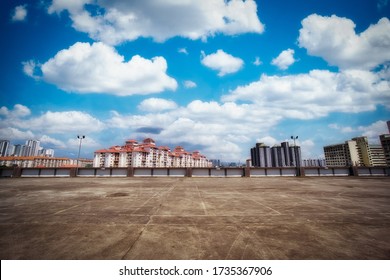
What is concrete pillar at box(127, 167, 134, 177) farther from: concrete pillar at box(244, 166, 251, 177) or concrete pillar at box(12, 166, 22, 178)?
concrete pillar at box(244, 166, 251, 177)

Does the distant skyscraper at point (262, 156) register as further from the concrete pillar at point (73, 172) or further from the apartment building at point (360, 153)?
the concrete pillar at point (73, 172)

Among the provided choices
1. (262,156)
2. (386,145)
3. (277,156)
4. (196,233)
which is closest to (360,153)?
(386,145)

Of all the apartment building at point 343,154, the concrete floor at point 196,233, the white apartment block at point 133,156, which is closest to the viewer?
the concrete floor at point 196,233

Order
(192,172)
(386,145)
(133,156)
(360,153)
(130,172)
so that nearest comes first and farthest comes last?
(130,172) < (192,172) < (133,156) < (386,145) < (360,153)

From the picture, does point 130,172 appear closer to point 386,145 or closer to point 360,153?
point 386,145

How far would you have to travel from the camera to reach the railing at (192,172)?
31.0m

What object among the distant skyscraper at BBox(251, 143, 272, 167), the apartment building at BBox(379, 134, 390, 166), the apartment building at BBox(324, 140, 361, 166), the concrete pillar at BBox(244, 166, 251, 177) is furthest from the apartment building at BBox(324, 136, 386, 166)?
the concrete pillar at BBox(244, 166, 251, 177)

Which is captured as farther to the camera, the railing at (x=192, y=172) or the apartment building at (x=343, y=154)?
the apartment building at (x=343, y=154)

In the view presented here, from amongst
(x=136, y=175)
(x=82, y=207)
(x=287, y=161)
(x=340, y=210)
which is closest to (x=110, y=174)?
(x=136, y=175)

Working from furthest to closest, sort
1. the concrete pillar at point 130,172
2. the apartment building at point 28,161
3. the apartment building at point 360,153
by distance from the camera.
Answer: the apartment building at point 28,161, the apartment building at point 360,153, the concrete pillar at point 130,172

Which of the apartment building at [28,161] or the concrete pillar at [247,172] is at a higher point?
the apartment building at [28,161]

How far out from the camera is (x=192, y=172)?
31875 mm

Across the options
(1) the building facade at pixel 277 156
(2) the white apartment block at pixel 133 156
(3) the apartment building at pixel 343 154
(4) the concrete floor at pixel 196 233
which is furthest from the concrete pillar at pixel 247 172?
(3) the apartment building at pixel 343 154
